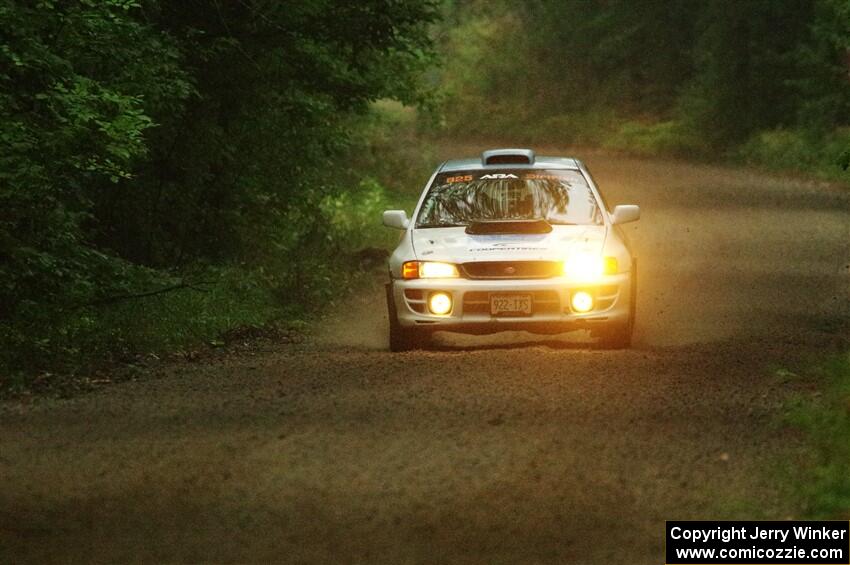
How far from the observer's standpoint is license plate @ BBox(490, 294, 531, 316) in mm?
12969

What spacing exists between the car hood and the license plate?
308mm

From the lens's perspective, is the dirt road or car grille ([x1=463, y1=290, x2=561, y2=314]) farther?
car grille ([x1=463, y1=290, x2=561, y2=314])

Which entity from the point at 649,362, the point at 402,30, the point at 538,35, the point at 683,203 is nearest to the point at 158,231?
the point at 402,30

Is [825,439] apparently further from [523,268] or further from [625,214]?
[625,214]

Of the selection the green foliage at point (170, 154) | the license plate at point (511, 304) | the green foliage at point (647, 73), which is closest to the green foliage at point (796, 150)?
the green foliage at point (647, 73)

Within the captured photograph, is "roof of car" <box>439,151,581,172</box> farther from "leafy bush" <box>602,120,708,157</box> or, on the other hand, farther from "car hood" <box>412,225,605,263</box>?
"leafy bush" <box>602,120,708,157</box>

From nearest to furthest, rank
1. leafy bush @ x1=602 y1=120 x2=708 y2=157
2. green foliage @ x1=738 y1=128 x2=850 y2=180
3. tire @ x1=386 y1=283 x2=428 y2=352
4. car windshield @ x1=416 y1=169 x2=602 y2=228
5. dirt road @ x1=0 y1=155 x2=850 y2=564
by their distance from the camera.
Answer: dirt road @ x1=0 y1=155 x2=850 y2=564, tire @ x1=386 y1=283 x2=428 y2=352, car windshield @ x1=416 y1=169 x2=602 y2=228, green foliage @ x1=738 y1=128 x2=850 y2=180, leafy bush @ x1=602 y1=120 x2=708 y2=157

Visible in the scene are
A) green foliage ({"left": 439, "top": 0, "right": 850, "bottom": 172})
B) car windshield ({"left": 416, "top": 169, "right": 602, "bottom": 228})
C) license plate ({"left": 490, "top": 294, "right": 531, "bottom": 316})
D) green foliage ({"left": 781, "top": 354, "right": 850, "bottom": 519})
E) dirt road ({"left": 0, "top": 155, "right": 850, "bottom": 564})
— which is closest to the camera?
dirt road ({"left": 0, "top": 155, "right": 850, "bottom": 564})

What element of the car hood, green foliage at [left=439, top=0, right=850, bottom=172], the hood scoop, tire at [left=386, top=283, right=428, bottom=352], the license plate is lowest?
tire at [left=386, top=283, right=428, bottom=352]

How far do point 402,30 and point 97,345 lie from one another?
6604 mm

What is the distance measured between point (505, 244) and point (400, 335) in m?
1.21

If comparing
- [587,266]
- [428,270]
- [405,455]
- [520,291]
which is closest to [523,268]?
[520,291]

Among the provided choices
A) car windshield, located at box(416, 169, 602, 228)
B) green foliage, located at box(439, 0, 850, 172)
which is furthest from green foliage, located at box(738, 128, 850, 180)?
car windshield, located at box(416, 169, 602, 228)

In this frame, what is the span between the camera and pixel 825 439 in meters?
9.20
